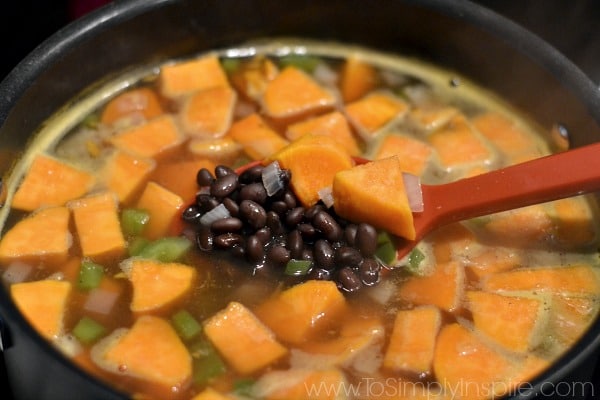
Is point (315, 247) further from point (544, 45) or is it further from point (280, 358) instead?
point (544, 45)

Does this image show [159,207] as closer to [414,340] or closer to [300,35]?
[414,340]

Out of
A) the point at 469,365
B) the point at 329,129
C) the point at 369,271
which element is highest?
the point at 329,129

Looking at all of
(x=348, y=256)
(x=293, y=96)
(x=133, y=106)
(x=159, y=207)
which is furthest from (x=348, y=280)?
(x=133, y=106)

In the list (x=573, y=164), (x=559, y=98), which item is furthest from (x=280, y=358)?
(x=559, y=98)

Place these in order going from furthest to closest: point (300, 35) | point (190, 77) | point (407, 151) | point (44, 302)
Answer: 1. point (300, 35)
2. point (190, 77)
3. point (407, 151)
4. point (44, 302)

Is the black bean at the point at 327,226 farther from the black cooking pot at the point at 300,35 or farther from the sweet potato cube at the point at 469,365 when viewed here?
the black cooking pot at the point at 300,35

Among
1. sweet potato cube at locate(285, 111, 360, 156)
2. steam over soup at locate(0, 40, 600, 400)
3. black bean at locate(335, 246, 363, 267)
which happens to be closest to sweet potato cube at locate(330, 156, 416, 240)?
steam over soup at locate(0, 40, 600, 400)

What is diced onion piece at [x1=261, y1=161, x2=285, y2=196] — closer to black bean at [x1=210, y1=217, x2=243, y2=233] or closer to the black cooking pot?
black bean at [x1=210, y1=217, x2=243, y2=233]
